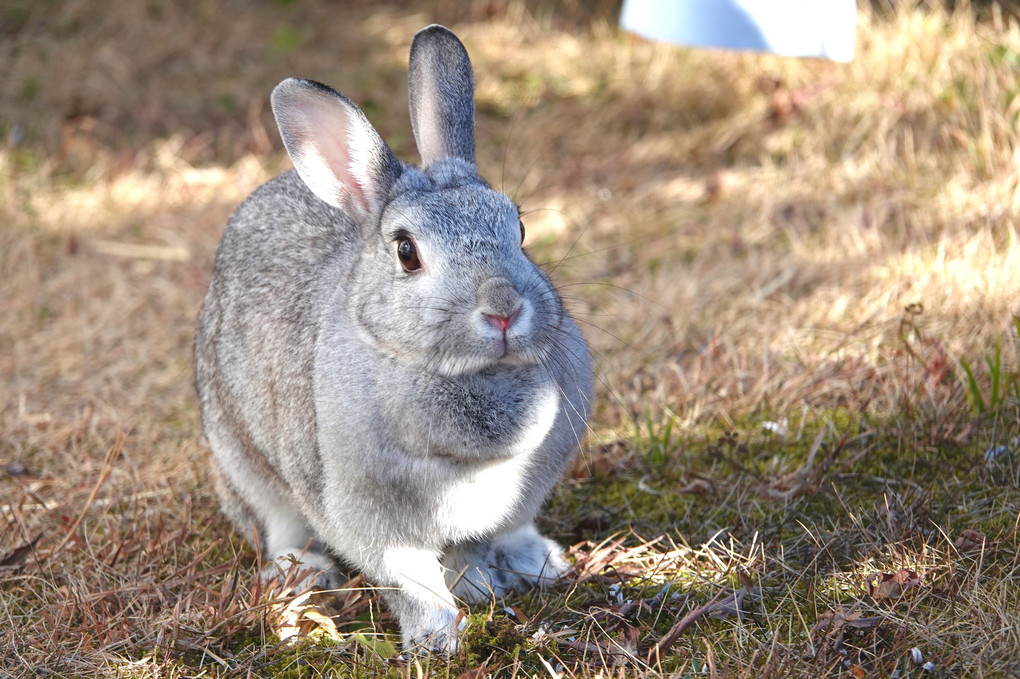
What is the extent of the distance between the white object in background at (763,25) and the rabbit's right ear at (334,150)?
2.40m

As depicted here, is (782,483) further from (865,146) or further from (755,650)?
(865,146)

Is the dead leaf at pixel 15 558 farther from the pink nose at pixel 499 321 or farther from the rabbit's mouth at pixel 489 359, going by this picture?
the pink nose at pixel 499 321

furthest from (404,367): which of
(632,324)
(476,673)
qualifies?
(632,324)

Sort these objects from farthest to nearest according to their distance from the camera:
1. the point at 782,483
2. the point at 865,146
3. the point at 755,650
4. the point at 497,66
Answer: the point at 497,66 < the point at 865,146 < the point at 782,483 < the point at 755,650

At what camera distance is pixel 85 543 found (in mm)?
3684

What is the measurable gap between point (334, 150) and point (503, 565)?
1573mm

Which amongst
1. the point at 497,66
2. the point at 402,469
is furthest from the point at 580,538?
the point at 497,66

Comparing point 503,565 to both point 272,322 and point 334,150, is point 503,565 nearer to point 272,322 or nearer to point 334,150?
point 272,322

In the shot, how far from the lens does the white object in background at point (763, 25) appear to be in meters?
5.12

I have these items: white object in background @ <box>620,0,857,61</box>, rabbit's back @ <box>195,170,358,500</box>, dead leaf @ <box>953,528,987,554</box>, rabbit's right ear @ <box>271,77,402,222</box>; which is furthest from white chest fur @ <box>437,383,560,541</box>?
white object in background @ <box>620,0,857,61</box>

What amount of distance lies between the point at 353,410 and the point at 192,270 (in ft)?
11.5

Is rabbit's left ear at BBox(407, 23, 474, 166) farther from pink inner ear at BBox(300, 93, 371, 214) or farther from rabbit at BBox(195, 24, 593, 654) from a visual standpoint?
pink inner ear at BBox(300, 93, 371, 214)

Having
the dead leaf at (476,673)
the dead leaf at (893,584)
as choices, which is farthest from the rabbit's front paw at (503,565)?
the dead leaf at (893,584)

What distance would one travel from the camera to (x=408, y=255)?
3.12 metres
